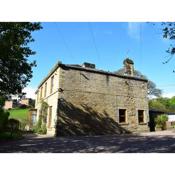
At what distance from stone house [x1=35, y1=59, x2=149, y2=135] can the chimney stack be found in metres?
1.00

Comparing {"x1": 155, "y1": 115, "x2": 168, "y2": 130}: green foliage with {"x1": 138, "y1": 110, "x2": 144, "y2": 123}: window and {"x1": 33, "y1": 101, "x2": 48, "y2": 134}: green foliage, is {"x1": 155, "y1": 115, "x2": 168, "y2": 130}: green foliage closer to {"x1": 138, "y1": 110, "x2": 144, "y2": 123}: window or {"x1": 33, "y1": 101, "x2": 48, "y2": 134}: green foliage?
{"x1": 138, "y1": 110, "x2": 144, "y2": 123}: window

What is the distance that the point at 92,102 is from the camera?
17.0 m

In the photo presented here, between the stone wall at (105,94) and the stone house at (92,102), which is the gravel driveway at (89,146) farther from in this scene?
the stone wall at (105,94)

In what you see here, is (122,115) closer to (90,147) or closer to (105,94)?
(105,94)

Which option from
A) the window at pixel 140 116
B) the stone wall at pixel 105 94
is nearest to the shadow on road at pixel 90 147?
the stone wall at pixel 105 94

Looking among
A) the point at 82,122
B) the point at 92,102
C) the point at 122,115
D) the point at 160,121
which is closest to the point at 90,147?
the point at 82,122

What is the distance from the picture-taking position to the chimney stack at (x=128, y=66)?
21109 millimetres
